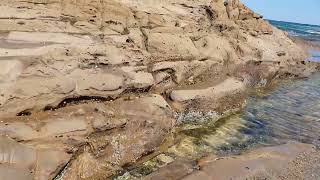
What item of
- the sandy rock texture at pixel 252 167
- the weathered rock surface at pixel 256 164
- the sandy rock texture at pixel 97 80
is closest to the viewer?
the sandy rock texture at pixel 97 80

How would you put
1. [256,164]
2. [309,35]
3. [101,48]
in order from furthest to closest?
[309,35] → [101,48] → [256,164]

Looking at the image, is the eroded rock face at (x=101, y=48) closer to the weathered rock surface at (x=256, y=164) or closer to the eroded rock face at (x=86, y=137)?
the eroded rock face at (x=86, y=137)

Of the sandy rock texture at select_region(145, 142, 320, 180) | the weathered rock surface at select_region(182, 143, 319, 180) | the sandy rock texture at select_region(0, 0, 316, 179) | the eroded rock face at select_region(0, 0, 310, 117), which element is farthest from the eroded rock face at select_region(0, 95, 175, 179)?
the weathered rock surface at select_region(182, 143, 319, 180)

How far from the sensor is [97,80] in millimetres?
9797

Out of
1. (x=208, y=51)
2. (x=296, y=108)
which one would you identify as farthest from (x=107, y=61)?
(x=296, y=108)

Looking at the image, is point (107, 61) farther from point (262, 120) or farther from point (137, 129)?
point (262, 120)

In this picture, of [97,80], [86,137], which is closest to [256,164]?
[86,137]

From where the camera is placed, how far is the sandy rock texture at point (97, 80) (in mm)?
8039

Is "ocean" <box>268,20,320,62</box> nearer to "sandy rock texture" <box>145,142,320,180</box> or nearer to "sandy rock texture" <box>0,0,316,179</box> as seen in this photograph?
"sandy rock texture" <box>0,0,316,179</box>

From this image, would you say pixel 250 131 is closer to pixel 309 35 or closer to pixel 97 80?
pixel 97 80

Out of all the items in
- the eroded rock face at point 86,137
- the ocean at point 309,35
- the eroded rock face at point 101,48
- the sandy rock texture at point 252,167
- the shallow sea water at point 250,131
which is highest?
the eroded rock face at point 101,48

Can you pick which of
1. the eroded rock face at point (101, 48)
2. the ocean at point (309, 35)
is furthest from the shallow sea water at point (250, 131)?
the ocean at point (309, 35)

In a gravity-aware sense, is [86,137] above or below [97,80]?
below

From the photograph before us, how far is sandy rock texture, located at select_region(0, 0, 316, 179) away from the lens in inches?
316
